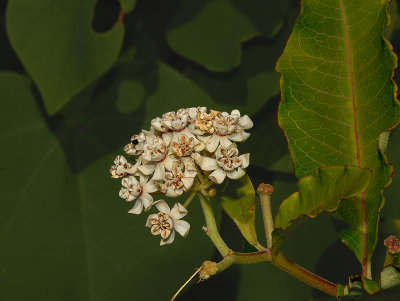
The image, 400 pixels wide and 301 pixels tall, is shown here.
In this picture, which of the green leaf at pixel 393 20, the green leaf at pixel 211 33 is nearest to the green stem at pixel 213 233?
the green leaf at pixel 211 33

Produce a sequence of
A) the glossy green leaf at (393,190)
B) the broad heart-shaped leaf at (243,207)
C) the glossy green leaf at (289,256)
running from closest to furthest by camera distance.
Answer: the broad heart-shaped leaf at (243,207) < the glossy green leaf at (393,190) < the glossy green leaf at (289,256)

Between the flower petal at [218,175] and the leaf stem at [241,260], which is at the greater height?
the flower petal at [218,175]

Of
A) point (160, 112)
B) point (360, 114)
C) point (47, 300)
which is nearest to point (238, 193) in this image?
point (360, 114)

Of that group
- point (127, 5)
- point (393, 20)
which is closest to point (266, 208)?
point (127, 5)

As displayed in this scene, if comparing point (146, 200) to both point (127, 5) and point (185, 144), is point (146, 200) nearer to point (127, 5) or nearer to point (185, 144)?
point (185, 144)

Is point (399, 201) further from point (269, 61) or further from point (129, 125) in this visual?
point (129, 125)

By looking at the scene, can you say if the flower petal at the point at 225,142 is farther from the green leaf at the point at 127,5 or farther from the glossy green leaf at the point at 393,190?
the glossy green leaf at the point at 393,190

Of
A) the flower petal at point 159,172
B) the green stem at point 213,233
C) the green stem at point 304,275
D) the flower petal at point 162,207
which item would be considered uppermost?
the flower petal at point 159,172

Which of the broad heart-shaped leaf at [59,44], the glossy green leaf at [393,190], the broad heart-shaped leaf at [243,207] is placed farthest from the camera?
the glossy green leaf at [393,190]
